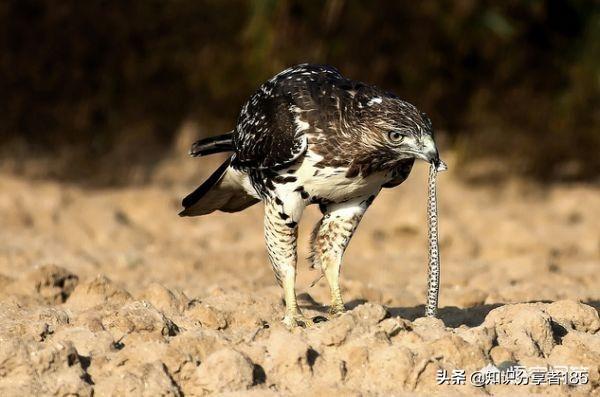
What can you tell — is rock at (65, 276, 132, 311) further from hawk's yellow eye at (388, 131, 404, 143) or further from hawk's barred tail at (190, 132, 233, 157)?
hawk's yellow eye at (388, 131, 404, 143)

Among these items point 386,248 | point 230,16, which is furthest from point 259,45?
point 386,248

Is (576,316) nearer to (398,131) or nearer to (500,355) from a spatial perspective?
(500,355)

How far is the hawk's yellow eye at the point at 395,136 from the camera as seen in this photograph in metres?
5.84

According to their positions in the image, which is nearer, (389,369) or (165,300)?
(389,369)

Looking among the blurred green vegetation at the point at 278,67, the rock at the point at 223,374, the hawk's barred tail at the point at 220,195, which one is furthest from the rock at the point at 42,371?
the blurred green vegetation at the point at 278,67

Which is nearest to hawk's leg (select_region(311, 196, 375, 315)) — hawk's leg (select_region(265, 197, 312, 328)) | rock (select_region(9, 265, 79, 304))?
hawk's leg (select_region(265, 197, 312, 328))

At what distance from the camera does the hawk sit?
5918mm

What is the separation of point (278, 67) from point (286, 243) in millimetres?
6804

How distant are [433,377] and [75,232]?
6.73 meters

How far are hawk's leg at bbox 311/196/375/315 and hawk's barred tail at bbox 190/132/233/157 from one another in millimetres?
839

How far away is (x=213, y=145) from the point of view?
23.5ft

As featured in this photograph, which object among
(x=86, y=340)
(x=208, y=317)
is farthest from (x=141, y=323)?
(x=208, y=317)

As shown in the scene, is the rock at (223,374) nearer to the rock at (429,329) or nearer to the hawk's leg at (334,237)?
the rock at (429,329)

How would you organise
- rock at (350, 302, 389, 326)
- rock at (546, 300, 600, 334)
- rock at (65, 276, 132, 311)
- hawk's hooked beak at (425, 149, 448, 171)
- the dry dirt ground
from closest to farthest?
the dry dirt ground → rock at (350, 302, 389, 326) → hawk's hooked beak at (425, 149, 448, 171) → rock at (546, 300, 600, 334) → rock at (65, 276, 132, 311)
